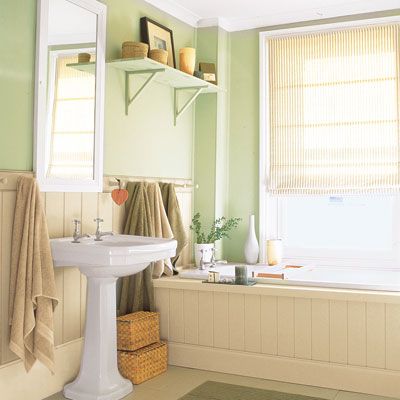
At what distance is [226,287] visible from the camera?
363cm

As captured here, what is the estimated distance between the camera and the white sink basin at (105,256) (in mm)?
2883

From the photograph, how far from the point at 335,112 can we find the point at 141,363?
2291mm

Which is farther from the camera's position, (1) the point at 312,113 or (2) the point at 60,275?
(1) the point at 312,113

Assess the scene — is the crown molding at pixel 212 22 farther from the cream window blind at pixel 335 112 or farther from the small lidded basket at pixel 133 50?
the small lidded basket at pixel 133 50

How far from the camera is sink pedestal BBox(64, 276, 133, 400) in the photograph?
10.3 feet

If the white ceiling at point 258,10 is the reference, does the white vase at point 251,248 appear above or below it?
below

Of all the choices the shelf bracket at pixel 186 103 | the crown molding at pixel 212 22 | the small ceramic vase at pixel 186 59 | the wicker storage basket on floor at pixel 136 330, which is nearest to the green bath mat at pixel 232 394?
the wicker storage basket on floor at pixel 136 330

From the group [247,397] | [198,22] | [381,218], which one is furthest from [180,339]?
[198,22]

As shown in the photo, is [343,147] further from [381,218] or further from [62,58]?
[62,58]

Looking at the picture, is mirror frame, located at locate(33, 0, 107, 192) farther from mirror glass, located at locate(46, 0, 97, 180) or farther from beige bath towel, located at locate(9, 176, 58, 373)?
beige bath towel, located at locate(9, 176, 58, 373)

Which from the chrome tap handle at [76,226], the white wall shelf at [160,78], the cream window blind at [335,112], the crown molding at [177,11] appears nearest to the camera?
the chrome tap handle at [76,226]

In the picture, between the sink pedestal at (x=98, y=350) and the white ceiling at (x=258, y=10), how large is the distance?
6.72 ft

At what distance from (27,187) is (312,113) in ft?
7.75

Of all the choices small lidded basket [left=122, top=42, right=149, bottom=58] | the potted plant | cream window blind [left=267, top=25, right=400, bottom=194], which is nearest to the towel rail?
the potted plant
